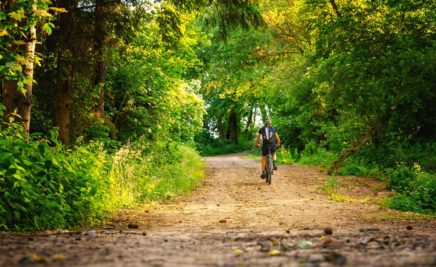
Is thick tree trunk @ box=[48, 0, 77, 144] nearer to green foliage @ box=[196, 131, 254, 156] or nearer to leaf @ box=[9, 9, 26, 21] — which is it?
leaf @ box=[9, 9, 26, 21]

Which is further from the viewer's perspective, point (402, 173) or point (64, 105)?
point (402, 173)

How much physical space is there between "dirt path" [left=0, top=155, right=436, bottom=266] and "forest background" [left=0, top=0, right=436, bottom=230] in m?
1.03

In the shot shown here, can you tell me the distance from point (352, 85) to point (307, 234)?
41.5ft

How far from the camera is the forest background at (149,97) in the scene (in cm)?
766

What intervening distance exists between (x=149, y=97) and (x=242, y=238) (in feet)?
36.7

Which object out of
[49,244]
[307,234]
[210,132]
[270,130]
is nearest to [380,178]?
[270,130]

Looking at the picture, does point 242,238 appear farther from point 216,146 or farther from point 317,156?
point 216,146

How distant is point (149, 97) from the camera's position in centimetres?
1631

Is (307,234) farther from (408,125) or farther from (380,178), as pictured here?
(408,125)

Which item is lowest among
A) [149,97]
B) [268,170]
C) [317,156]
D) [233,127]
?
[268,170]

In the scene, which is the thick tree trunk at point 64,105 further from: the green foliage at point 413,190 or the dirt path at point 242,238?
the green foliage at point 413,190

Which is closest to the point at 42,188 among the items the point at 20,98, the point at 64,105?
the point at 20,98

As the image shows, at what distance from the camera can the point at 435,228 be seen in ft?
23.0

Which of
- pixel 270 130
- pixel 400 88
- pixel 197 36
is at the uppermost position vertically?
pixel 197 36
